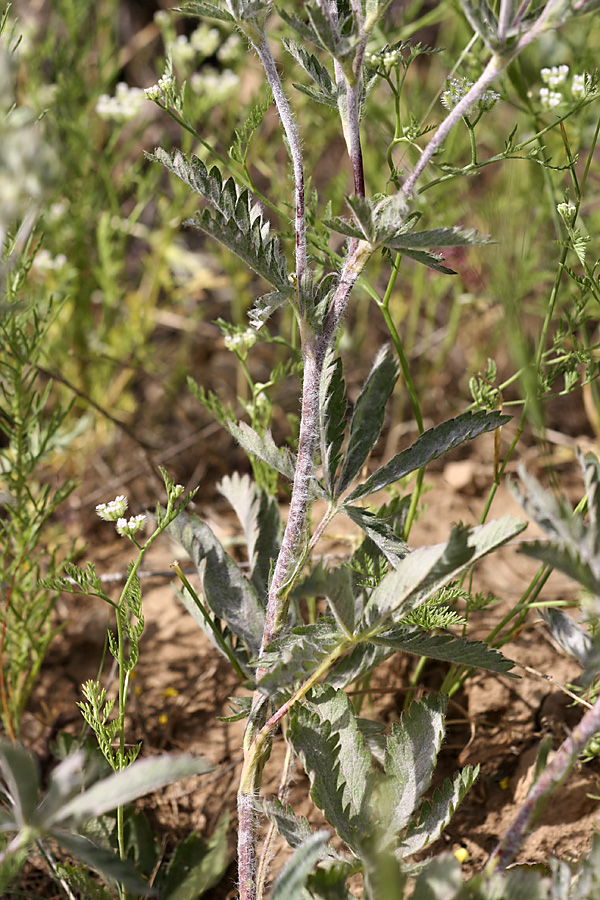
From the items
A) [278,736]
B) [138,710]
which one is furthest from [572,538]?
[138,710]

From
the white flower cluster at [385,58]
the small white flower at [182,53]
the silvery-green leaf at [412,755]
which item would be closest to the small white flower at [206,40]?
the small white flower at [182,53]

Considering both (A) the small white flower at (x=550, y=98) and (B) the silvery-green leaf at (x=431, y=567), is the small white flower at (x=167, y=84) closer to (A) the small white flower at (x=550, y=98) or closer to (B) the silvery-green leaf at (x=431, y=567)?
(A) the small white flower at (x=550, y=98)

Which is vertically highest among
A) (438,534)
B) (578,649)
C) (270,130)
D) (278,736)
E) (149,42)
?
(149,42)

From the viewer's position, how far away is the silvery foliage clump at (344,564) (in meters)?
0.81

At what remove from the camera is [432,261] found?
0.89 m

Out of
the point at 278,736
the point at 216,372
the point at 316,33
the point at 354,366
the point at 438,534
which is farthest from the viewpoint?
the point at 216,372

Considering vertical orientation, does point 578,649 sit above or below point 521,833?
above

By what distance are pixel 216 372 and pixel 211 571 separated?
A: 4.93 feet

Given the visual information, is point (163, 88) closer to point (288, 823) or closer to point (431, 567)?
point (431, 567)

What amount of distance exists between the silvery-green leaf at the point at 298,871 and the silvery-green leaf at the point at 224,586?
392 mm

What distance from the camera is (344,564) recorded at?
91 cm

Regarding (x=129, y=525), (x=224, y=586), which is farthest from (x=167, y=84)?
(x=224, y=586)

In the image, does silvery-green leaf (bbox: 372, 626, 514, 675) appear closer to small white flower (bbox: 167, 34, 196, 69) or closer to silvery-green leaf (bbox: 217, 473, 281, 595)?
silvery-green leaf (bbox: 217, 473, 281, 595)

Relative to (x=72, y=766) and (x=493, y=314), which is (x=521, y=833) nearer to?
(x=72, y=766)
